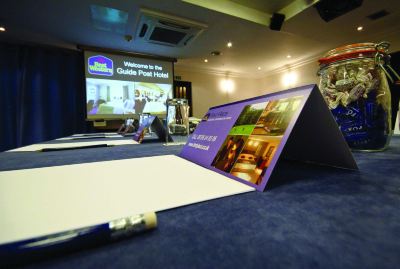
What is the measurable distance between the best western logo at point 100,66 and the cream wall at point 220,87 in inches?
58.3

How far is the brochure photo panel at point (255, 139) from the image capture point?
296 millimetres

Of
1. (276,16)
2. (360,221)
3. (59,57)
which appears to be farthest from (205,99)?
(360,221)

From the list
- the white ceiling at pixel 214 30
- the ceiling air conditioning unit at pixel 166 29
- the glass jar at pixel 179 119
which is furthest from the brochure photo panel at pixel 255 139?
the ceiling air conditioning unit at pixel 166 29

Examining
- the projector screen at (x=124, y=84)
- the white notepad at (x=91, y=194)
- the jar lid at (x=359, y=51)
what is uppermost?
the projector screen at (x=124, y=84)

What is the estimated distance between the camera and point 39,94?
3.22 m

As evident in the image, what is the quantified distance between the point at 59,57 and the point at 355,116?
4.19m

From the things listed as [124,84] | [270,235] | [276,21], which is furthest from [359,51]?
[124,84]

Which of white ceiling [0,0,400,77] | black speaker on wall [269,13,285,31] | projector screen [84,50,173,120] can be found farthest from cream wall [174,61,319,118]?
black speaker on wall [269,13,285,31]

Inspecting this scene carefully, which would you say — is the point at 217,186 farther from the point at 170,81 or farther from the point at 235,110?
the point at 170,81

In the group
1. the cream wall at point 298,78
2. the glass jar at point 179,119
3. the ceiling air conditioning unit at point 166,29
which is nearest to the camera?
the glass jar at point 179,119

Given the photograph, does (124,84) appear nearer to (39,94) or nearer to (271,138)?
(39,94)

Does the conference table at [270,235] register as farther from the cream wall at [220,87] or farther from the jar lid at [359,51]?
the cream wall at [220,87]

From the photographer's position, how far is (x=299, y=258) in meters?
0.13

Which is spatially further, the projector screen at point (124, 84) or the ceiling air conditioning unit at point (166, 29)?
the projector screen at point (124, 84)
